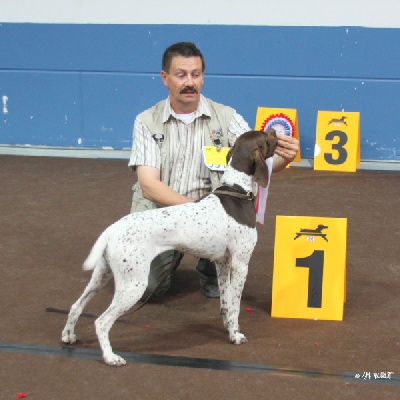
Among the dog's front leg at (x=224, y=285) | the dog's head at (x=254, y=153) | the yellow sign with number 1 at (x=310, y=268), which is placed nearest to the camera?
the dog's head at (x=254, y=153)

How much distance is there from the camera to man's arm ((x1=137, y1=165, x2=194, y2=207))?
145 inches

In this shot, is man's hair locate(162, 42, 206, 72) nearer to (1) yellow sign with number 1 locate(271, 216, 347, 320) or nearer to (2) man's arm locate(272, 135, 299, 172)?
(2) man's arm locate(272, 135, 299, 172)

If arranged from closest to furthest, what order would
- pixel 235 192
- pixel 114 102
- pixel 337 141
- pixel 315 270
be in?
pixel 235 192 < pixel 315 270 < pixel 337 141 < pixel 114 102

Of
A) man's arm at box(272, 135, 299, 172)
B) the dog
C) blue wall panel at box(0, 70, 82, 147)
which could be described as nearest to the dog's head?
the dog

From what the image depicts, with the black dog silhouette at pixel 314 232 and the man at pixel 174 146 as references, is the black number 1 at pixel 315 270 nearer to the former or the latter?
the black dog silhouette at pixel 314 232

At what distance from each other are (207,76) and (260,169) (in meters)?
4.40

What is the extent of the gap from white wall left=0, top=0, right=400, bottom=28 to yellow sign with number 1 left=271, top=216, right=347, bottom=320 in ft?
13.5

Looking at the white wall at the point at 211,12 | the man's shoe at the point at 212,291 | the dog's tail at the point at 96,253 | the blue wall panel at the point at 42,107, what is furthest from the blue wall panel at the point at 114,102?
the dog's tail at the point at 96,253

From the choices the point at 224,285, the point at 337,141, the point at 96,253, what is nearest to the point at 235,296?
the point at 224,285

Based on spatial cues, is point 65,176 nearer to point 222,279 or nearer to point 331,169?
point 331,169

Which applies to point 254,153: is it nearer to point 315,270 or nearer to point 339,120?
point 315,270

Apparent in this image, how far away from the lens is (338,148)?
7066 mm

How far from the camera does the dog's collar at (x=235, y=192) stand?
3.33 m

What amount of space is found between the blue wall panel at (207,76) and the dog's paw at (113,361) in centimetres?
470
